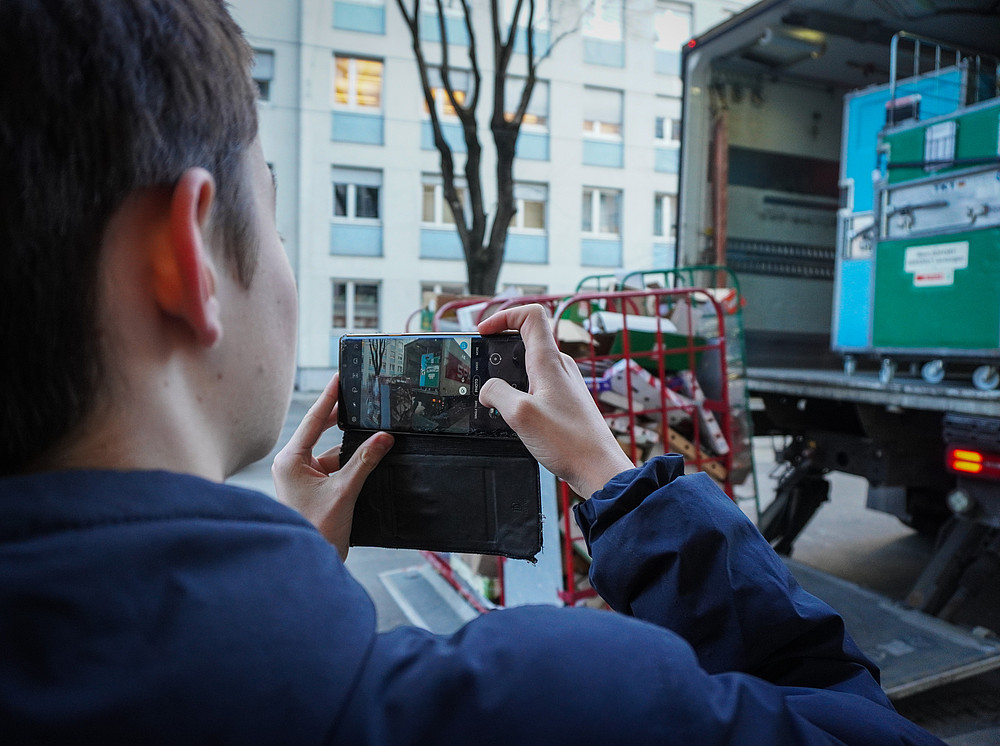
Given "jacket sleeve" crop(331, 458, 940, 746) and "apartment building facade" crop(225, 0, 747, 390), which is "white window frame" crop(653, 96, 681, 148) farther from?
"jacket sleeve" crop(331, 458, 940, 746)

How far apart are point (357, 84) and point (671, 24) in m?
4.50

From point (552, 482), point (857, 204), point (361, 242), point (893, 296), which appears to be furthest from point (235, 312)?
point (361, 242)

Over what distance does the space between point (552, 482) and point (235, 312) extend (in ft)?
6.28

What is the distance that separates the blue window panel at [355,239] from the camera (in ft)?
30.8

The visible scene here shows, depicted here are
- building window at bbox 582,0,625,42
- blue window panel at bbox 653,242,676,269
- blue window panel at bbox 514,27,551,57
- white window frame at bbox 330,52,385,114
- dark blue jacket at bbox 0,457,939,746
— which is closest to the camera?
dark blue jacket at bbox 0,457,939,746

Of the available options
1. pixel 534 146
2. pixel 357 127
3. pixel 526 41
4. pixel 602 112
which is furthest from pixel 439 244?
pixel 526 41

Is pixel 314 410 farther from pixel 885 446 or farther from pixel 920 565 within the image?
pixel 920 565

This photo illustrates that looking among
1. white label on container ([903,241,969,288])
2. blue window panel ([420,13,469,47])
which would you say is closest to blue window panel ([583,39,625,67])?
blue window panel ([420,13,469,47])

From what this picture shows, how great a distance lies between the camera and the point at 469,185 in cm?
671

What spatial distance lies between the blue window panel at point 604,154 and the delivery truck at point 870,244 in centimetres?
585

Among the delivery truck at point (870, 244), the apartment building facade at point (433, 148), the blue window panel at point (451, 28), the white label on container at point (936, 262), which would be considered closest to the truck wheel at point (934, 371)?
the delivery truck at point (870, 244)

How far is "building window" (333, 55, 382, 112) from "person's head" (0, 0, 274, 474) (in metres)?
9.35

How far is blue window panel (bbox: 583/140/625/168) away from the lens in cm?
1102

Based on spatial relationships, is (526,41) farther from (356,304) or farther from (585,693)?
(585,693)
